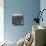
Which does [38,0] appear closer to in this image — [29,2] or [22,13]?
[29,2]

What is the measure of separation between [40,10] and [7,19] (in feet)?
4.40

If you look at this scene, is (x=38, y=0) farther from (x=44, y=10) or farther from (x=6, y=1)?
(x=6, y=1)

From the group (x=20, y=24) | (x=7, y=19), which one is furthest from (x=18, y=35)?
(x=7, y=19)

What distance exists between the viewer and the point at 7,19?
499 centimetres

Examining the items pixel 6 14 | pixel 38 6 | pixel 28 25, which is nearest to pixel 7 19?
pixel 6 14

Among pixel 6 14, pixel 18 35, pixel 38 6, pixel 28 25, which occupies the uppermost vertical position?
pixel 38 6

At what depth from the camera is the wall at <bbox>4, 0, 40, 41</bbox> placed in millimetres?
4984

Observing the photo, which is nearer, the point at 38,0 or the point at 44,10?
the point at 44,10

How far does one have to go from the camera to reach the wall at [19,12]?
498cm

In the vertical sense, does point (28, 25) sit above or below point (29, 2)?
below

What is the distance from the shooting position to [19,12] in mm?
5043

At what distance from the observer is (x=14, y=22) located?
16.6ft

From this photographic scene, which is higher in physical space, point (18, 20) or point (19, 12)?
point (19, 12)

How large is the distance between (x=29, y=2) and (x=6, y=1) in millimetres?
902
